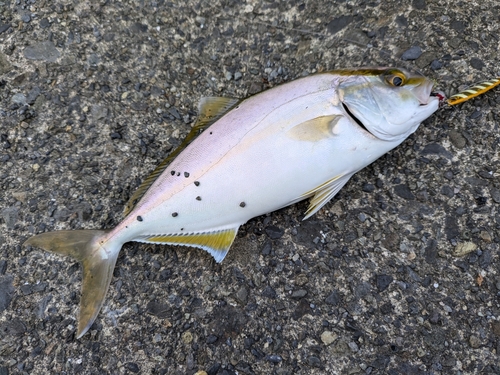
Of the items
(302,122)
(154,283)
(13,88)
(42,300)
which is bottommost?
(154,283)

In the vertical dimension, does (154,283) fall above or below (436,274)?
above

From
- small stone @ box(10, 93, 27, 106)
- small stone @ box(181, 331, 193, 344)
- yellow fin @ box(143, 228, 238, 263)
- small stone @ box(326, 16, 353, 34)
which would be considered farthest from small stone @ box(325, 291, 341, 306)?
small stone @ box(10, 93, 27, 106)

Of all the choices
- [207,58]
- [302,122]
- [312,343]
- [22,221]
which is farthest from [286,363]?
[207,58]

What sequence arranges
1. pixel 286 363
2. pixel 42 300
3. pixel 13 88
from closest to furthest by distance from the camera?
pixel 286 363, pixel 42 300, pixel 13 88

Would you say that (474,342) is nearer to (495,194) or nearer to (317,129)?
(495,194)

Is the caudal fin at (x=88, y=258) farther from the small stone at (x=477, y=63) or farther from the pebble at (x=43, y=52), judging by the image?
the small stone at (x=477, y=63)

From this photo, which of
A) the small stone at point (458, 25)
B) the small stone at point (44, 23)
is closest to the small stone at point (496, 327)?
the small stone at point (458, 25)

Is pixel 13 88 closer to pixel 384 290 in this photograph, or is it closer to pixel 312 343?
pixel 312 343

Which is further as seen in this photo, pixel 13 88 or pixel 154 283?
pixel 13 88
